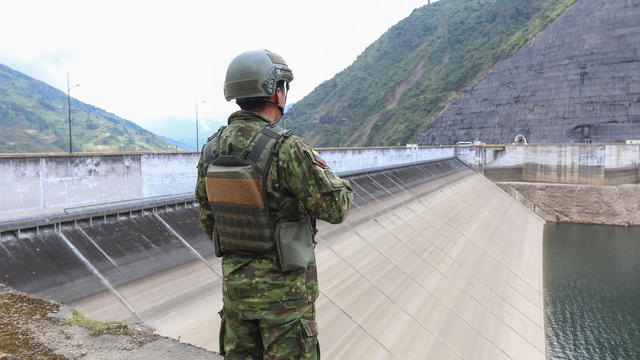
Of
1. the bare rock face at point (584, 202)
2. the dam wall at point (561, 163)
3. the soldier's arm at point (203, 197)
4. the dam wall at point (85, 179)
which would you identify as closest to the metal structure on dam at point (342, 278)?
the dam wall at point (85, 179)

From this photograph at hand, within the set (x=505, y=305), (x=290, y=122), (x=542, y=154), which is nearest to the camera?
(x=505, y=305)

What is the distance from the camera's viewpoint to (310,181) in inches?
82.6

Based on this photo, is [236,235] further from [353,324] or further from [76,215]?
[76,215]

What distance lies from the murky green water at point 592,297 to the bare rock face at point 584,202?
15.5 feet

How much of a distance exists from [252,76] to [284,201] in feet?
2.39

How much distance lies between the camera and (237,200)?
2137 millimetres

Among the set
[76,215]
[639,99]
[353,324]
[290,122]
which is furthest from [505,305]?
[290,122]

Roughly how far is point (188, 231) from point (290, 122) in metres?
84.3

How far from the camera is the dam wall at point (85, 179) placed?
916 centimetres

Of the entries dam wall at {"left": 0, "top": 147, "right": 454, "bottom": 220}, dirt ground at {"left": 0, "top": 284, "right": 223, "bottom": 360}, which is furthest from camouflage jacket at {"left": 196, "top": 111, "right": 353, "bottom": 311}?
dam wall at {"left": 0, "top": 147, "right": 454, "bottom": 220}

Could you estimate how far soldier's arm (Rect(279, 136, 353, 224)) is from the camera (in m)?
2.09

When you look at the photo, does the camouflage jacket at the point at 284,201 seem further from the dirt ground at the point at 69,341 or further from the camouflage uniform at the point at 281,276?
the dirt ground at the point at 69,341

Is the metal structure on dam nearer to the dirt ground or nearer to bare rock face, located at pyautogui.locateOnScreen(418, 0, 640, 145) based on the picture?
the dirt ground

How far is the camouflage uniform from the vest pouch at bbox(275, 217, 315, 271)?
0.06m
